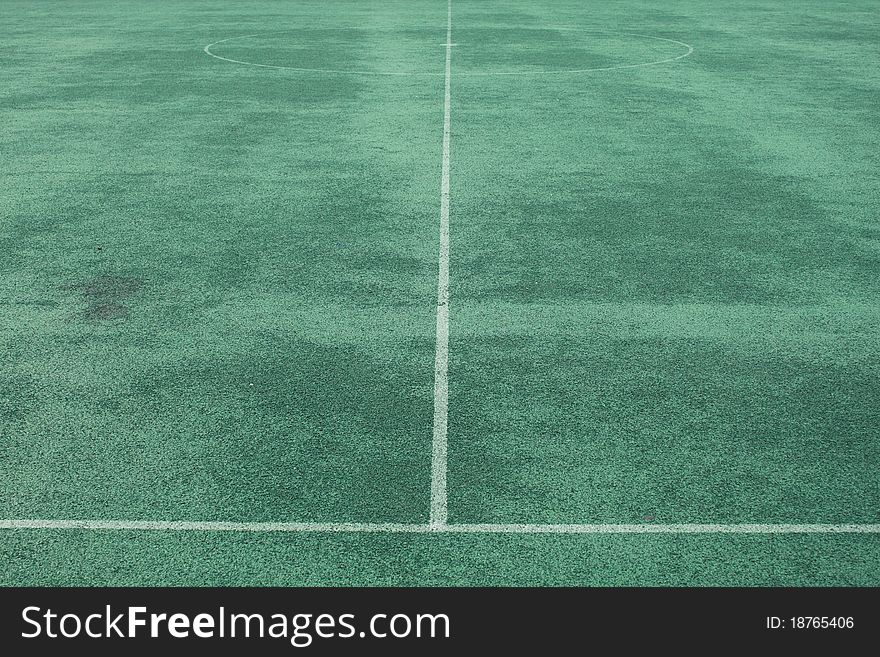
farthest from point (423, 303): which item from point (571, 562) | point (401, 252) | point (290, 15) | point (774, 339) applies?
point (290, 15)

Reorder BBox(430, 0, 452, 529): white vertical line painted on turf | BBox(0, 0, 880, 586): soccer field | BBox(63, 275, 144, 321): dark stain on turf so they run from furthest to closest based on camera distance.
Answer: BBox(63, 275, 144, 321): dark stain on turf < BBox(430, 0, 452, 529): white vertical line painted on turf < BBox(0, 0, 880, 586): soccer field

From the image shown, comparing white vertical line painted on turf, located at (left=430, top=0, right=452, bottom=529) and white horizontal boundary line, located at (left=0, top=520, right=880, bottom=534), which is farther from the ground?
white vertical line painted on turf, located at (left=430, top=0, right=452, bottom=529)

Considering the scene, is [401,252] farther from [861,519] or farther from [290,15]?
[290,15]

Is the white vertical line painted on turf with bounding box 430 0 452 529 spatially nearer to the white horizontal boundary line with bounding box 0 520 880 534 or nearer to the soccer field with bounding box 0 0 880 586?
the soccer field with bounding box 0 0 880 586

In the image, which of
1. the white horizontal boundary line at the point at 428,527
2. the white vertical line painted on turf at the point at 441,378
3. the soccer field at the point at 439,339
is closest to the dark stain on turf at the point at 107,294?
the soccer field at the point at 439,339

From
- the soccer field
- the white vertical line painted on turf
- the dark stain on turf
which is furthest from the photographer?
the dark stain on turf

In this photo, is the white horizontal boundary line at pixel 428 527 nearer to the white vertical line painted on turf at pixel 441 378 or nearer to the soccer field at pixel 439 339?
the soccer field at pixel 439 339

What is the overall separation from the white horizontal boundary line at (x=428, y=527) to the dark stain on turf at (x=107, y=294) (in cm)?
299

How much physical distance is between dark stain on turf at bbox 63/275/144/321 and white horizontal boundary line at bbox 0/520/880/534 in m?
2.99

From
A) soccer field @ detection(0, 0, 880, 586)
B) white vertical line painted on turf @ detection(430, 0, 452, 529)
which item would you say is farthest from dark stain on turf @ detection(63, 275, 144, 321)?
white vertical line painted on turf @ detection(430, 0, 452, 529)

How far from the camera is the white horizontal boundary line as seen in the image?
5254 millimetres

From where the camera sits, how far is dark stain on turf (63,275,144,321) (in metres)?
8.05

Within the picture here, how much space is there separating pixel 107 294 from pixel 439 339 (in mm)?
3006

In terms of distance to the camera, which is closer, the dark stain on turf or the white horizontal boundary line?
the white horizontal boundary line
